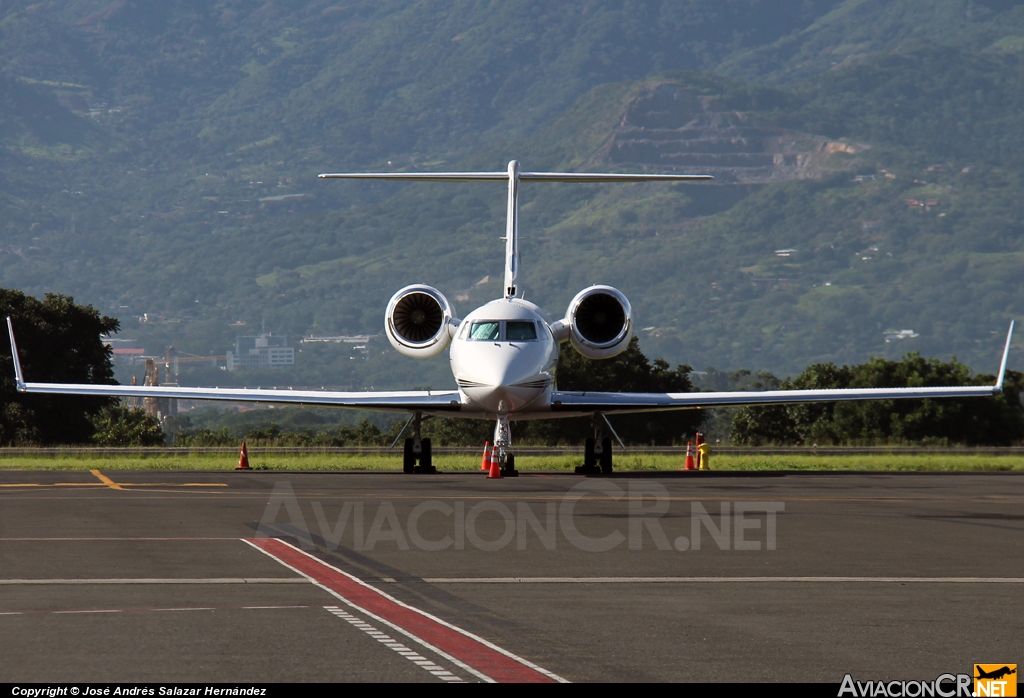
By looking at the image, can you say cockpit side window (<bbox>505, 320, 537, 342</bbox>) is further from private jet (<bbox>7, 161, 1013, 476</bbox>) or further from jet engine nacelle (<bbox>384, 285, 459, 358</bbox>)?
jet engine nacelle (<bbox>384, 285, 459, 358</bbox>)

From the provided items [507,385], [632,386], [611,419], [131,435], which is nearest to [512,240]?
[507,385]

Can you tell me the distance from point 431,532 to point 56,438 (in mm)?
37056

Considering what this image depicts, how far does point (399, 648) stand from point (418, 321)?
22448mm

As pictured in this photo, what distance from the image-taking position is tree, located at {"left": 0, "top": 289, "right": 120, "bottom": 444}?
48625mm

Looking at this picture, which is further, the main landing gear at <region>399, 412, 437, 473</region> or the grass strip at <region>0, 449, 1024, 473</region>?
the grass strip at <region>0, 449, 1024, 473</region>

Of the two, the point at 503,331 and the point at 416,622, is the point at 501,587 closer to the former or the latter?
the point at 416,622

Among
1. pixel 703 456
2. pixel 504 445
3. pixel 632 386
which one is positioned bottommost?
pixel 703 456

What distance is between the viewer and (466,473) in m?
29.0

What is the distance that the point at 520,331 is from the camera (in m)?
27.8

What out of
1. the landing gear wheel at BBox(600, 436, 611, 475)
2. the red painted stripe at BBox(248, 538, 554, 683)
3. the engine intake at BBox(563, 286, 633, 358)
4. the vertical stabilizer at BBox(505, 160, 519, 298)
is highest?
the vertical stabilizer at BBox(505, 160, 519, 298)

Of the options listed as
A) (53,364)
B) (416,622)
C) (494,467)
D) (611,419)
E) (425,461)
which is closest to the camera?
(416,622)

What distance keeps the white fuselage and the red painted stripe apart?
42.9 ft

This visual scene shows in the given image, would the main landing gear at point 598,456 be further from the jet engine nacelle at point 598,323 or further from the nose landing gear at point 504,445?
the jet engine nacelle at point 598,323

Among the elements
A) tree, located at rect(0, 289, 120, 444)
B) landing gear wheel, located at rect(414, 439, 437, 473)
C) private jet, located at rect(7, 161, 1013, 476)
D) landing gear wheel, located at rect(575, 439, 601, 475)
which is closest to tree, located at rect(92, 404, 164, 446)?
tree, located at rect(0, 289, 120, 444)
